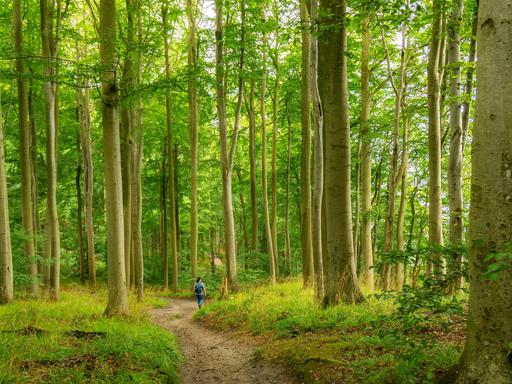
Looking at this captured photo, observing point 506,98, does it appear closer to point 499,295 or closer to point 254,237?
point 499,295

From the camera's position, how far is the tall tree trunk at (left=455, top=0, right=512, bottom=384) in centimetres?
281

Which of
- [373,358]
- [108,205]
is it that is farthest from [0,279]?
[373,358]

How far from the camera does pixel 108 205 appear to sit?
29.8 feet

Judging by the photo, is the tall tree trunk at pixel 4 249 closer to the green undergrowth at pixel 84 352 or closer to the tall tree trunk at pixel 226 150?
the green undergrowth at pixel 84 352

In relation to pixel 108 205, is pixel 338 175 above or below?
above

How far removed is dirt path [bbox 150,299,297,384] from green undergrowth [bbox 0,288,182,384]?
48cm

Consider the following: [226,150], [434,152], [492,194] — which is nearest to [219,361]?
[492,194]

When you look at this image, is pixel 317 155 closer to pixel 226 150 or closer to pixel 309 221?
pixel 309 221

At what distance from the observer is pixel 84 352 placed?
562 cm

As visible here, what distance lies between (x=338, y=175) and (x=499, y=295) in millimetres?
4804

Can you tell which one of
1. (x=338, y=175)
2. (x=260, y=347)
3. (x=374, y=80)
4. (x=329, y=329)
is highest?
(x=374, y=80)

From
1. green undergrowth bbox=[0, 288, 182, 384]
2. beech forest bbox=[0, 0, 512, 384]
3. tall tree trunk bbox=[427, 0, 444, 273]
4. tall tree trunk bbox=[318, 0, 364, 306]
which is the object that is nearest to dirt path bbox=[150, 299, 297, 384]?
beech forest bbox=[0, 0, 512, 384]

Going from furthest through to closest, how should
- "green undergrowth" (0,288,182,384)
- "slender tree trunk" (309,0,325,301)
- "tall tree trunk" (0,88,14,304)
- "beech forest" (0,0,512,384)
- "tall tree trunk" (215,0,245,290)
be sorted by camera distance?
"tall tree trunk" (215,0,245,290) → "tall tree trunk" (0,88,14,304) → "slender tree trunk" (309,0,325,301) → "green undergrowth" (0,288,182,384) → "beech forest" (0,0,512,384)

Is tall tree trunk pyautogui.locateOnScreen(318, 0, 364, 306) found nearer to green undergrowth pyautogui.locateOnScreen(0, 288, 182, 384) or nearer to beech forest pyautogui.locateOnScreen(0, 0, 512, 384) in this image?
beech forest pyautogui.locateOnScreen(0, 0, 512, 384)
